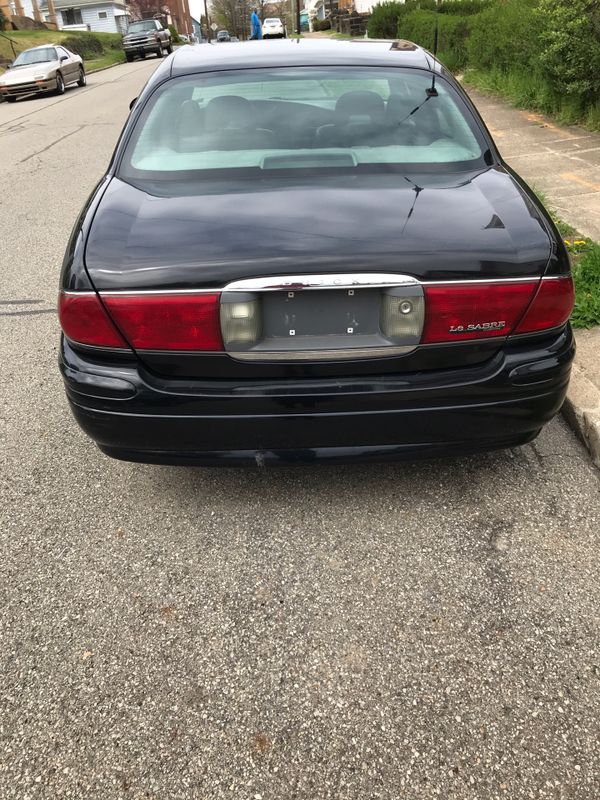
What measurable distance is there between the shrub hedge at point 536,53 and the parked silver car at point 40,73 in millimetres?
10979

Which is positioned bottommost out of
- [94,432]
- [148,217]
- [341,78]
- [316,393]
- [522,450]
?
[522,450]

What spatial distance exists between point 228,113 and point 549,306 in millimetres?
1688

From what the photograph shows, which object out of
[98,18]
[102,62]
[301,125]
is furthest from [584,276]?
[98,18]

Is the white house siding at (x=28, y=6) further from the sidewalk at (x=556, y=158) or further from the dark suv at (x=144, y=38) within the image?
the sidewalk at (x=556, y=158)

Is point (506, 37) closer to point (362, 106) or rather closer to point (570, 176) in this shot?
point (570, 176)

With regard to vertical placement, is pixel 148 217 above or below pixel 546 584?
above

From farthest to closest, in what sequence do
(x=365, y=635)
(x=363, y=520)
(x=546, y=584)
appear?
(x=363, y=520) < (x=546, y=584) < (x=365, y=635)

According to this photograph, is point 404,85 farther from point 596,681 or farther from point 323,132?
point 596,681

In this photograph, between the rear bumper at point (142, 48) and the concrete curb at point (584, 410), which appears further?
the rear bumper at point (142, 48)

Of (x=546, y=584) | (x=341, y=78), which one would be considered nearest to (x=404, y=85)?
(x=341, y=78)

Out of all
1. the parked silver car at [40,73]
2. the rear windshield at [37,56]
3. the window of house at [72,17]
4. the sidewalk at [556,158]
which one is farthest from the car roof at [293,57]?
the window of house at [72,17]

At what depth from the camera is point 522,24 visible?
963cm

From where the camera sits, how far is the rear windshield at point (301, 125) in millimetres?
2770

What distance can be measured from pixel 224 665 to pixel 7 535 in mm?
1136
